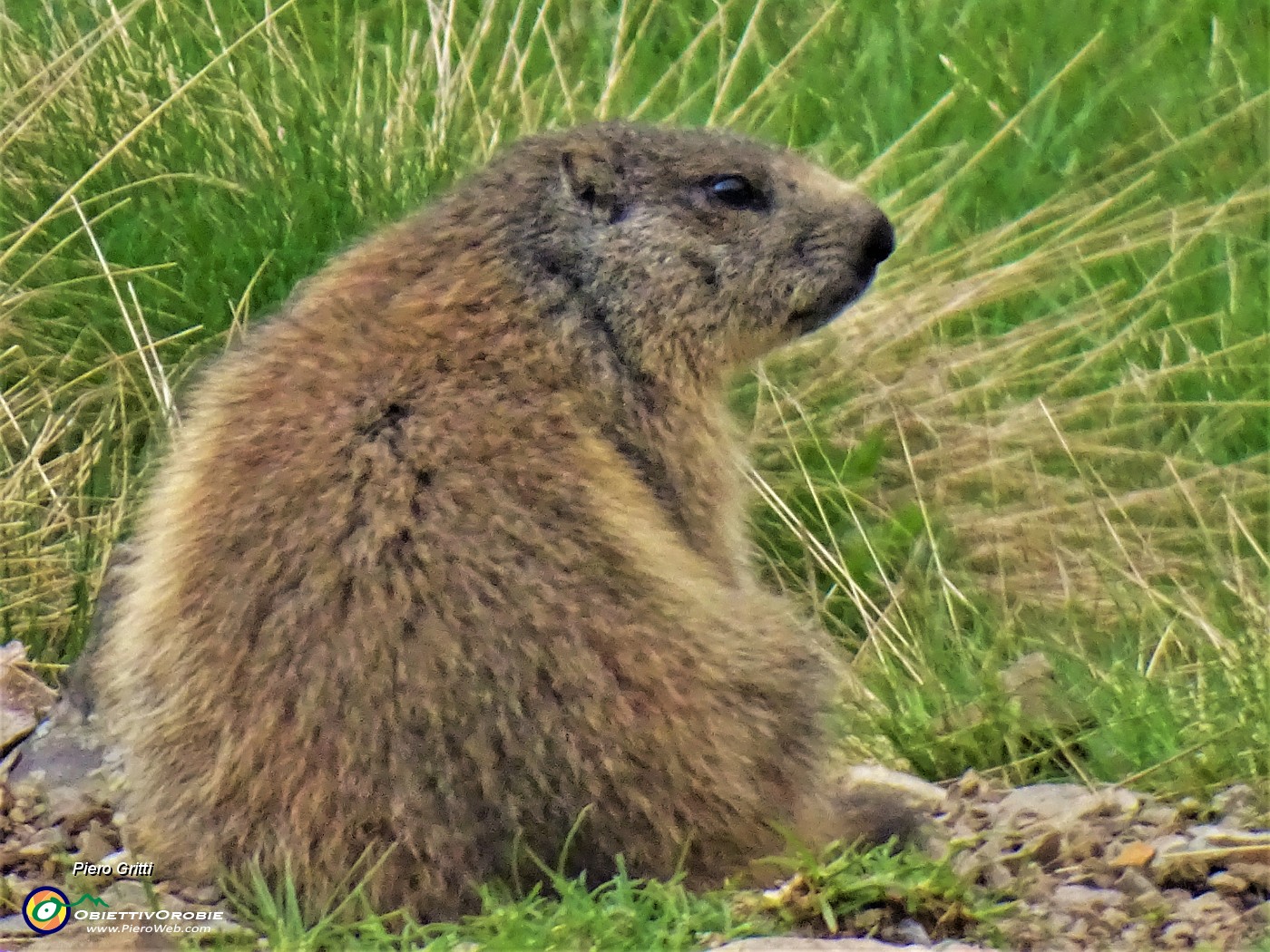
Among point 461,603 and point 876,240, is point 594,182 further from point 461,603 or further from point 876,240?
point 461,603

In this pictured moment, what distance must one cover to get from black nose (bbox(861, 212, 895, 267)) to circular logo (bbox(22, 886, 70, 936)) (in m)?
1.93

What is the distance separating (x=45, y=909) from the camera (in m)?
2.64

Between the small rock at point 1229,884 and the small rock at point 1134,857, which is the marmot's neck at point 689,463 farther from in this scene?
the small rock at point 1229,884

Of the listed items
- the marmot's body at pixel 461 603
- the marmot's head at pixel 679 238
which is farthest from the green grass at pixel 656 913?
the marmot's head at pixel 679 238

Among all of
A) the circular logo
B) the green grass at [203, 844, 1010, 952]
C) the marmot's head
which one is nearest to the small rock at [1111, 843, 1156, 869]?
the green grass at [203, 844, 1010, 952]

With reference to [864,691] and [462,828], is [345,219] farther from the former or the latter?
[462,828]

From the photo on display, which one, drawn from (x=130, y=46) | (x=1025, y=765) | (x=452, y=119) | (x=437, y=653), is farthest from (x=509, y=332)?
(x=130, y=46)

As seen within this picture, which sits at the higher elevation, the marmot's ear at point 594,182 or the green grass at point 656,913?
the marmot's ear at point 594,182

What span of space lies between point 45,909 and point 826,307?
6.05 ft

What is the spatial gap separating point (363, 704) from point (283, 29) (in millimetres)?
3189

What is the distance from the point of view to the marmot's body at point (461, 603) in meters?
2.59

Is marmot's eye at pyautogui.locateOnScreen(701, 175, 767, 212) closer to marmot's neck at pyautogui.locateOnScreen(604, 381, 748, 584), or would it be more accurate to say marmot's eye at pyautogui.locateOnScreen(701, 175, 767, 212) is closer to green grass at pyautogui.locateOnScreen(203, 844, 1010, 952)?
marmot's neck at pyautogui.locateOnScreen(604, 381, 748, 584)

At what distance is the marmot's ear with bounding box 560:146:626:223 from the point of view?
334cm

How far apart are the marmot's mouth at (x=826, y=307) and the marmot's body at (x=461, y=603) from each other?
0.30 m
